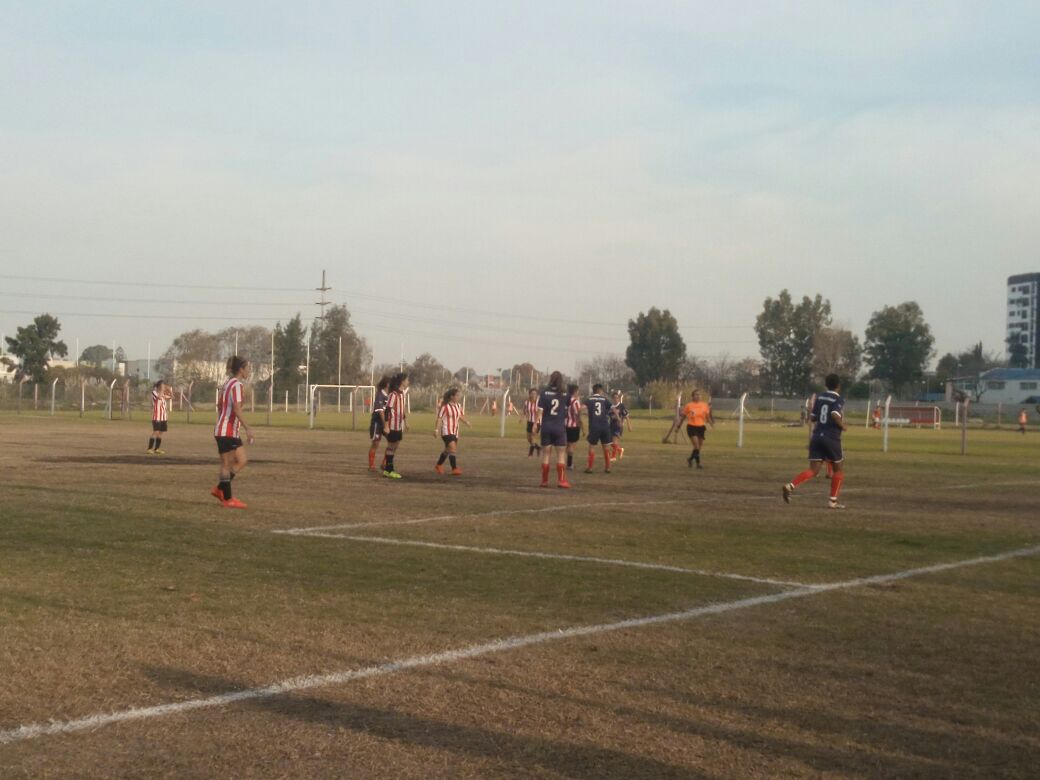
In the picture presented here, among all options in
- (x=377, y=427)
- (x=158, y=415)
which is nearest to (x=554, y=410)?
(x=377, y=427)

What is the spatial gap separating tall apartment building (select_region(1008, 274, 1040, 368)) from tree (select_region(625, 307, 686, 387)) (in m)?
85.3

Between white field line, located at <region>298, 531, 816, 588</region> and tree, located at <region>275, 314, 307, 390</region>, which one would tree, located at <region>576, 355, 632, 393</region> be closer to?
tree, located at <region>275, 314, 307, 390</region>

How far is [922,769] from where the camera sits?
500 centimetres

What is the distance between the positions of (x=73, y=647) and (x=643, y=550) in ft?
20.2

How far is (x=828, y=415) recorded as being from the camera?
1669cm

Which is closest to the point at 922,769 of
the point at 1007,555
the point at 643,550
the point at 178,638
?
the point at 178,638

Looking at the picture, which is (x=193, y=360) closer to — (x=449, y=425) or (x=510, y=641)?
(x=449, y=425)

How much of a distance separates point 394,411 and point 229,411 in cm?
656

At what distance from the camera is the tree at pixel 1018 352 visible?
183125 mm

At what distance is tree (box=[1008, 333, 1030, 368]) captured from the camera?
601 feet

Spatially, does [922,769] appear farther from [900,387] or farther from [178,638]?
[900,387]

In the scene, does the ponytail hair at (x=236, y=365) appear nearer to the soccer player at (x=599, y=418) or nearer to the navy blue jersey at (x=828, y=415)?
the navy blue jersey at (x=828, y=415)

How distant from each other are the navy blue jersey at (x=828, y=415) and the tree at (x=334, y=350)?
84200 millimetres

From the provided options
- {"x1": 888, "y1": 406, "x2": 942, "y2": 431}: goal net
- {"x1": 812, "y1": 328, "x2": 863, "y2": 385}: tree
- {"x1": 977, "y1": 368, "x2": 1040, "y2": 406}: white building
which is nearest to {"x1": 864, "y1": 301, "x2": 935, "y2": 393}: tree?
{"x1": 812, "y1": 328, "x2": 863, "y2": 385}: tree
